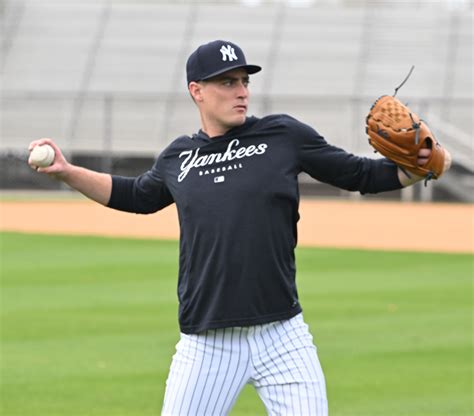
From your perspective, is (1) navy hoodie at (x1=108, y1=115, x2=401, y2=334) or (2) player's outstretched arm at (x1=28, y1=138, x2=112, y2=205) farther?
(2) player's outstretched arm at (x1=28, y1=138, x2=112, y2=205)

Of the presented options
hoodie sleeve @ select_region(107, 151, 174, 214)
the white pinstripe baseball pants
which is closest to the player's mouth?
hoodie sleeve @ select_region(107, 151, 174, 214)

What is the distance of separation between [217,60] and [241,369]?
133 centimetres

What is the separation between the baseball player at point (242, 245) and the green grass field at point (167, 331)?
10.1 ft

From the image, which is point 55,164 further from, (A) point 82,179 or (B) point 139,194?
(B) point 139,194

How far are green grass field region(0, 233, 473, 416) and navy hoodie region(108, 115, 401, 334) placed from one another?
312 cm

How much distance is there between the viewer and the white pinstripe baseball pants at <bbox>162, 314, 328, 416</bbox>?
16.0 ft

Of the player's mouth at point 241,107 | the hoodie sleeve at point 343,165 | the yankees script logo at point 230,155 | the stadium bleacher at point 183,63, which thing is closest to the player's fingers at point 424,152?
the hoodie sleeve at point 343,165

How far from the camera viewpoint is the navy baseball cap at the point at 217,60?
5.04 meters

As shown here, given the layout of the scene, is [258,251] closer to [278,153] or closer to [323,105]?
[278,153]

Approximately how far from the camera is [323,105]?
111 feet

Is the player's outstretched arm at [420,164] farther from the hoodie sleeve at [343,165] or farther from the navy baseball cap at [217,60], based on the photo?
the navy baseball cap at [217,60]

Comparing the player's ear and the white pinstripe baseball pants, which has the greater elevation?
the player's ear

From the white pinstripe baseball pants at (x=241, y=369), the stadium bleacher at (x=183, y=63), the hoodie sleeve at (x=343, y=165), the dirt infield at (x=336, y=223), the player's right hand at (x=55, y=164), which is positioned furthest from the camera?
the stadium bleacher at (x=183, y=63)

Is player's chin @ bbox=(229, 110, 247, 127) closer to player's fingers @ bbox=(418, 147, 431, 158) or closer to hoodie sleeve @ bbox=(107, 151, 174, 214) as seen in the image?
hoodie sleeve @ bbox=(107, 151, 174, 214)
